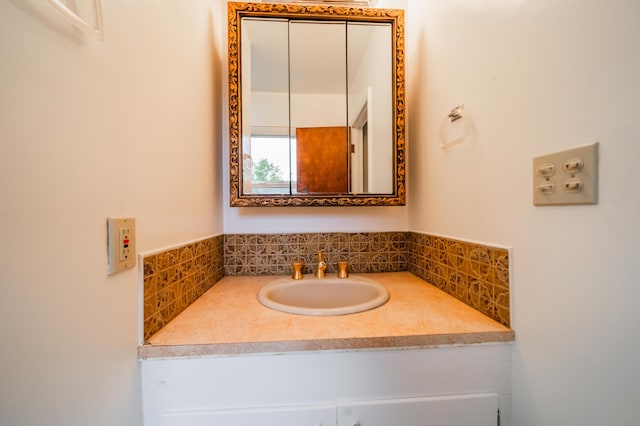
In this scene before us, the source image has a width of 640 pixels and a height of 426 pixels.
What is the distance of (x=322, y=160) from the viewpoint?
1.08 meters

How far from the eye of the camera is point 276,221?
1.14 meters

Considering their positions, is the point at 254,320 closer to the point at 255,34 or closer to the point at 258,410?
the point at 258,410

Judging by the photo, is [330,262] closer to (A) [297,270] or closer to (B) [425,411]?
(A) [297,270]

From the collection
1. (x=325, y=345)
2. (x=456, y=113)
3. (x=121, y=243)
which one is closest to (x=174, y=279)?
(x=121, y=243)

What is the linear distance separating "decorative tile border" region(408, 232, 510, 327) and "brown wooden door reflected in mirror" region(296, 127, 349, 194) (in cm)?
45

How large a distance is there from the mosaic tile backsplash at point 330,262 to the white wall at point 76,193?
3.6 inches

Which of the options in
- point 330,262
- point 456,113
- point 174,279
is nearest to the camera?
point 174,279

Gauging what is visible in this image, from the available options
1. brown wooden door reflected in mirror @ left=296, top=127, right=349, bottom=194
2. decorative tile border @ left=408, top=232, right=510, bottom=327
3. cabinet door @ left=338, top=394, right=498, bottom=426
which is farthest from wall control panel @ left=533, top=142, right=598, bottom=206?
brown wooden door reflected in mirror @ left=296, top=127, right=349, bottom=194

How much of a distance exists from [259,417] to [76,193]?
23.9 inches

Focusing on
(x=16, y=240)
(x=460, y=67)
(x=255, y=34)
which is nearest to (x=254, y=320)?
(x=16, y=240)

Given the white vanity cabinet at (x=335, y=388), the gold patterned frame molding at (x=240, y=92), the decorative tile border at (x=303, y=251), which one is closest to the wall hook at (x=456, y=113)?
the gold patterned frame molding at (x=240, y=92)

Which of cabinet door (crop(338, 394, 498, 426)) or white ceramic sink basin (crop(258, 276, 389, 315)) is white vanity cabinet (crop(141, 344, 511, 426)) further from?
white ceramic sink basin (crop(258, 276, 389, 315))

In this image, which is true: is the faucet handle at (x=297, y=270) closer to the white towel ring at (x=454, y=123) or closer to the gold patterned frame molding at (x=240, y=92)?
the gold patterned frame molding at (x=240, y=92)

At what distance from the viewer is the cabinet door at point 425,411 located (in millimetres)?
582
